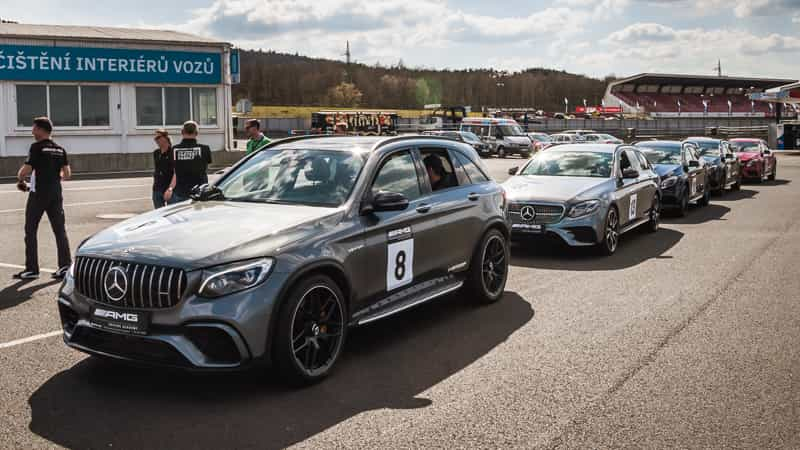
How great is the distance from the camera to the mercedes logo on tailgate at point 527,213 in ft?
36.9

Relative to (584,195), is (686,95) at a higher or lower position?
higher

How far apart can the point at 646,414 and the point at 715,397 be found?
0.64 m

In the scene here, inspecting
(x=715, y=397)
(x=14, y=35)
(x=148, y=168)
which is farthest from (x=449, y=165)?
(x=14, y=35)

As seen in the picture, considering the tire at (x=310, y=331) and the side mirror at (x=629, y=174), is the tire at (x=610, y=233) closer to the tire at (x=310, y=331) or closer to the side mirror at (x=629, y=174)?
the side mirror at (x=629, y=174)

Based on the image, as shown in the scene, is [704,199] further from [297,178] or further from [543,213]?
[297,178]

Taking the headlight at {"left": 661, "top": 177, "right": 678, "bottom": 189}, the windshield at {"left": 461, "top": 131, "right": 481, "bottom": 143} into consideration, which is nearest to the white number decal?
the headlight at {"left": 661, "top": 177, "right": 678, "bottom": 189}

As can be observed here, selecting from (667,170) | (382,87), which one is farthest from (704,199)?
(382,87)

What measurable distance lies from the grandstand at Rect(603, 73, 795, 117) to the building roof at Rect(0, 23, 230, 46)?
7816cm

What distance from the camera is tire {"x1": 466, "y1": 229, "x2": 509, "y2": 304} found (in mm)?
7805

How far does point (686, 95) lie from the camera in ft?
380

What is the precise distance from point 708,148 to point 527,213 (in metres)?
14.2

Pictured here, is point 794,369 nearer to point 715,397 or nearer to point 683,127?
point 715,397

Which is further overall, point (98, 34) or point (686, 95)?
point (686, 95)

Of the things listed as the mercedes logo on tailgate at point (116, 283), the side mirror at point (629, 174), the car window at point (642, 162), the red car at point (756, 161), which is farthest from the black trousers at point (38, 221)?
the red car at point (756, 161)
